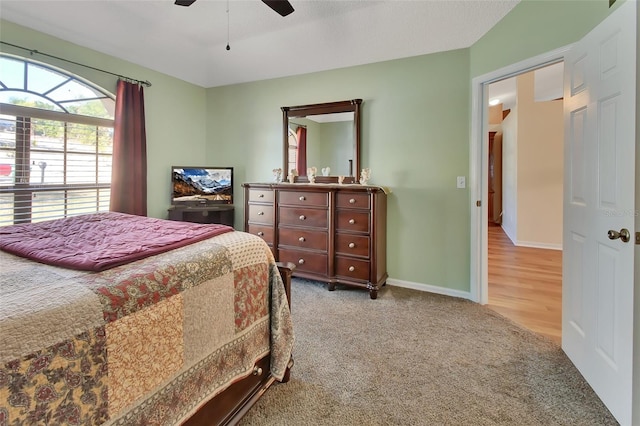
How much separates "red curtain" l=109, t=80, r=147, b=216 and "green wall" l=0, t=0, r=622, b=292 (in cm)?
21

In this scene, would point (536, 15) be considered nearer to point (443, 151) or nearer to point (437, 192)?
point (443, 151)

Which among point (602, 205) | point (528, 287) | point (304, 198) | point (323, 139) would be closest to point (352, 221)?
point (304, 198)

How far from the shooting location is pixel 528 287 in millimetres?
3363

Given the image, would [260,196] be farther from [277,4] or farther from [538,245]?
Result: [538,245]

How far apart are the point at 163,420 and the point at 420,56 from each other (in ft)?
11.7

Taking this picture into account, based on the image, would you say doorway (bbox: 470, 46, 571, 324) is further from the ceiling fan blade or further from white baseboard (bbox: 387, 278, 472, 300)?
the ceiling fan blade

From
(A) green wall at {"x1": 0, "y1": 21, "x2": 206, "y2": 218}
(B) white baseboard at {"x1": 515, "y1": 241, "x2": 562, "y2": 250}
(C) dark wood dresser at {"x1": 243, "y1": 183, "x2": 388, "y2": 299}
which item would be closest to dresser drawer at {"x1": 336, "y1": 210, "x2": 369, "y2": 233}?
(C) dark wood dresser at {"x1": 243, "y1": 183, "x2": 388, "y2": 299}

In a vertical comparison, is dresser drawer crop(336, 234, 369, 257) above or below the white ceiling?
below

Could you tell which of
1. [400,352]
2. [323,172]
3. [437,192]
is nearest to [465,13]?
[437,192]

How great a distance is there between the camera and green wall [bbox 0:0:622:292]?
290 cm

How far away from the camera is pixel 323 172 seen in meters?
3.71

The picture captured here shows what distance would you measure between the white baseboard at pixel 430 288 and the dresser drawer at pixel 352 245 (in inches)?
24.7

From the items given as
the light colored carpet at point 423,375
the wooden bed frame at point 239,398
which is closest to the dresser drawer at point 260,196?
the light colored carpet at point 423,375

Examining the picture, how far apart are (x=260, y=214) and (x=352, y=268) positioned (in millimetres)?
1258
